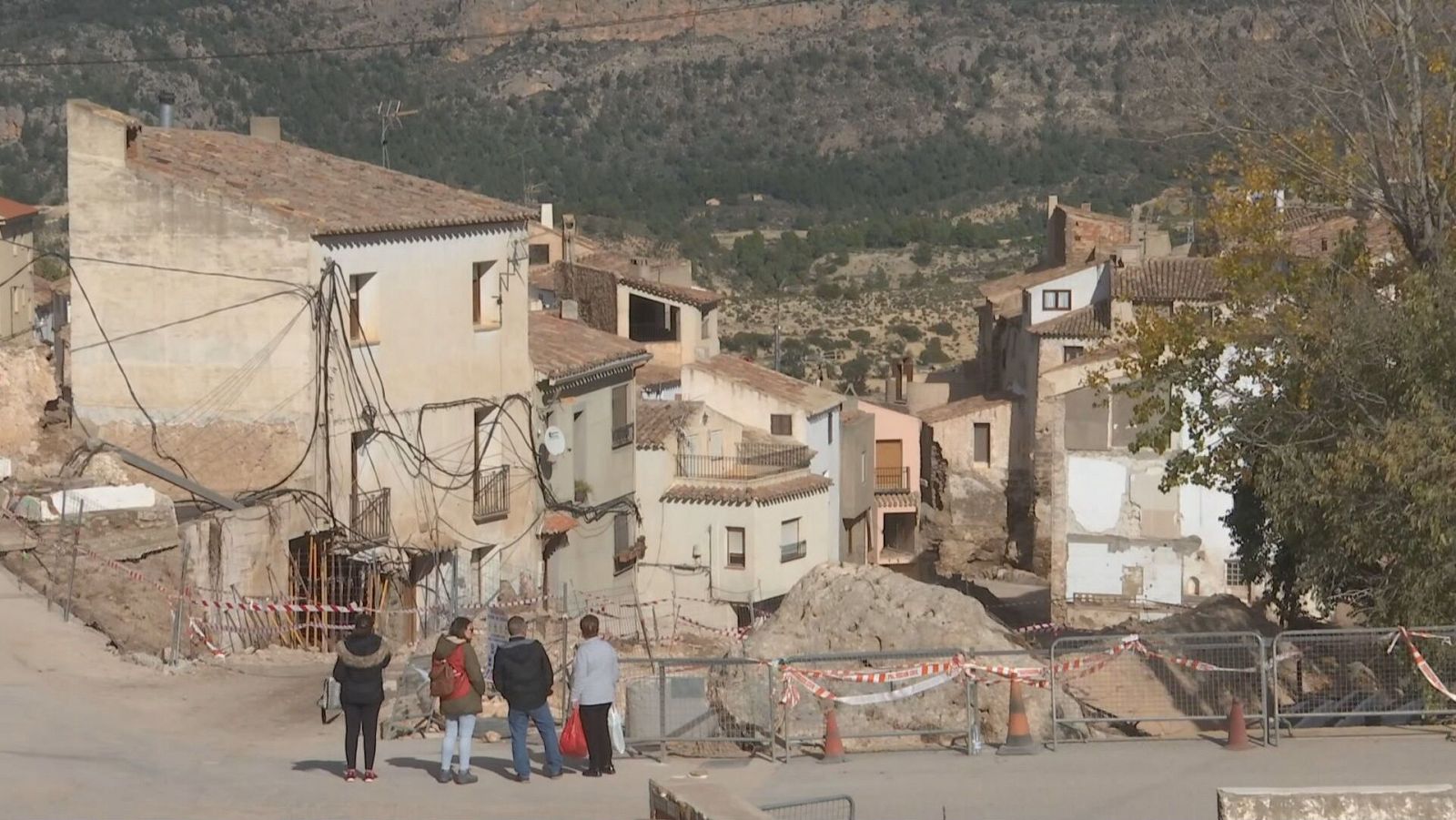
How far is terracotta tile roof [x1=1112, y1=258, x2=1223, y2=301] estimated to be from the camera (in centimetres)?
5609

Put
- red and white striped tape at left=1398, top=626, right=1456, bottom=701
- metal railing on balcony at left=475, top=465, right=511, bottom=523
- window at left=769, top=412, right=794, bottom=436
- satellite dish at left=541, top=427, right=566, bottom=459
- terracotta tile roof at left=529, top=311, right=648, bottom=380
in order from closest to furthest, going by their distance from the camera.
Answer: red and white striped tape at left=1398, top=626, right=1456, bottom=701 < metal railing on balcony at left=475, top=465, right=511, bottom=523 < satellite dish at left=541, top=427, right=566, bottom=459 < terracotta tile roof at left=529, top=311, right=648, bottom=380 < window at left=769, top=412, right=794, bottom=436

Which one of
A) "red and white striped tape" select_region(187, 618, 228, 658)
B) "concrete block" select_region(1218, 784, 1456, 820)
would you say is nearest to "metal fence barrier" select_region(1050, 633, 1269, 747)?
"concrete block" select_region(1218, 784, 1456, 820)

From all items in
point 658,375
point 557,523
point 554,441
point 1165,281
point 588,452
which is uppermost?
point 1165,281

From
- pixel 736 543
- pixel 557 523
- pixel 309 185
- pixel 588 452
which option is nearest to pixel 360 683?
pixel 309 185

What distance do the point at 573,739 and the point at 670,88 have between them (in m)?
138

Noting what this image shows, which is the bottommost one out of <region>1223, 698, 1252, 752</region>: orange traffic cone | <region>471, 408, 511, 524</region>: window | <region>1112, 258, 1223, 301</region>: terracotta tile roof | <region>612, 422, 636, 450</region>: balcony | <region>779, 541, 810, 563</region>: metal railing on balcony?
<region>1223, 698, 1252, 752</region>: orange traffic cone

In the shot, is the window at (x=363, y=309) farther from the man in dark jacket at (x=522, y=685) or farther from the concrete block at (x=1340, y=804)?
the concrete block at (x=1340, y=804)

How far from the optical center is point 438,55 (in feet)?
504

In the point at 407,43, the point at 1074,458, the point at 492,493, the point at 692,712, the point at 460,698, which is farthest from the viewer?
the point at 407,43

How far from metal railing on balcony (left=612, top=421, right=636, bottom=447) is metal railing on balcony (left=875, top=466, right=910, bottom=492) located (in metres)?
22.5

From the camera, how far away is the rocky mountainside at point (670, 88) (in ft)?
389

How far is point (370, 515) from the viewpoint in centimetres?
3366

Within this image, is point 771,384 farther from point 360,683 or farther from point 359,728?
point 360,683

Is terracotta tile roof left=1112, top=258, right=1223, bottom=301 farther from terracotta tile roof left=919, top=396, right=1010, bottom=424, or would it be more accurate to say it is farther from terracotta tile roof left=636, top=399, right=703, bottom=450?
terracotta tile roof left=636, top=399, right=703, bottom=450
